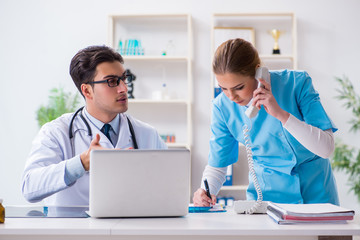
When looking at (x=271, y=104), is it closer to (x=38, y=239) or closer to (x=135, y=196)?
(x=135, y=196)

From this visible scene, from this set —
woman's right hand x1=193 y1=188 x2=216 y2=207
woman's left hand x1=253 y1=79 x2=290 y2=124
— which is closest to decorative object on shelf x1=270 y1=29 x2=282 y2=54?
woman's left hand x1=253 y1=79 x2=290 y2=124

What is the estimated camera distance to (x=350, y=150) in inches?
163

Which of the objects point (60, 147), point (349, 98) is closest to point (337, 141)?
point (349, 98)

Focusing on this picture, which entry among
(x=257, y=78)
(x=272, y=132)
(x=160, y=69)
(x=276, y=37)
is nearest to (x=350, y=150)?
(x=276, y=37)

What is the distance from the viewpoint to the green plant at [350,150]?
4.08 meters

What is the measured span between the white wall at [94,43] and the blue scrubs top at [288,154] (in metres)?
2.40

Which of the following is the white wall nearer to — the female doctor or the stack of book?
the female doctor

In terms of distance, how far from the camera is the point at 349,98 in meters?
4.14

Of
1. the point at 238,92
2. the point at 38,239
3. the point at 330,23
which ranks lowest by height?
the point at 38,239

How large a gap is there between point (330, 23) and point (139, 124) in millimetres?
2880

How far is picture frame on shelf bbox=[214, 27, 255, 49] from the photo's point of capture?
4.30m

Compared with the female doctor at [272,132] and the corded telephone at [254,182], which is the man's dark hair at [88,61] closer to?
the female doctor at [272,132]

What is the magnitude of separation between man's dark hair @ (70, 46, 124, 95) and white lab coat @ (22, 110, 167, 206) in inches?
7.3

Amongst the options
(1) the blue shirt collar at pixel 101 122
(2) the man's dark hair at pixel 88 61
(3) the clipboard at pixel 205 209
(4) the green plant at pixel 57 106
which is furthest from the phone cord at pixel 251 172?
(4) the green plant at pixel 57 106
